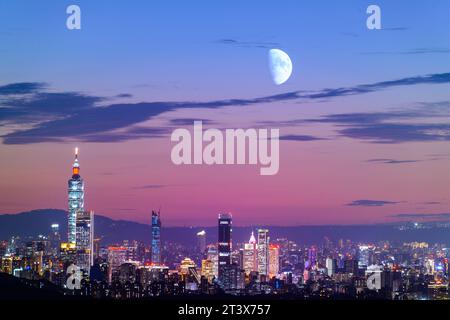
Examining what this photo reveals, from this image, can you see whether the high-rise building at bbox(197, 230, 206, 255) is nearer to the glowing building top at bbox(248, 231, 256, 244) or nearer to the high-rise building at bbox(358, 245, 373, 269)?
the glowing building top at bbox(248, 231, 256, 244)

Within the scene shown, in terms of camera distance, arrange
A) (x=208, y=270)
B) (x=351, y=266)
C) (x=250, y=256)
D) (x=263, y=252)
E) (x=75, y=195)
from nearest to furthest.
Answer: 1. (x=75, y=195)
2. (x=208, y=270)
3. (x=263, y=252)
4. (x=351, y=266)
5. (x=250, y=256)

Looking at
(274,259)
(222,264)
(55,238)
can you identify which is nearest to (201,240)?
(222,264)

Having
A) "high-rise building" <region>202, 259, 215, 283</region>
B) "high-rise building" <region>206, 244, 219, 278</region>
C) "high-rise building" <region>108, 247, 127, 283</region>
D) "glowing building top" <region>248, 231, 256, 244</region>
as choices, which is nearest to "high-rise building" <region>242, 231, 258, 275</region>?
"glowing building top" <region>248, 231, 256, 244</region>

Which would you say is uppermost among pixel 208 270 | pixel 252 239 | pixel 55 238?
pixel 55 238

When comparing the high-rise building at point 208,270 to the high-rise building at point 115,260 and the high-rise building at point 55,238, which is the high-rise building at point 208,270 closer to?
the high-rise building at point 115,260

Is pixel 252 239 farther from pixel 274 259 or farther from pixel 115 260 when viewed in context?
pixel 115 260
